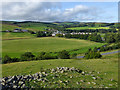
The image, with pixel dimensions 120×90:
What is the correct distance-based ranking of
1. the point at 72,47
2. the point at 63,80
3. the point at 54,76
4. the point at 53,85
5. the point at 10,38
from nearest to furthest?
the point at 53,85 < the point at 63,80 < the point at 54,76 < the point at 72,47 < the point at 10,38

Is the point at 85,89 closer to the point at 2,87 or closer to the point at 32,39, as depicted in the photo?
the point at 2,87

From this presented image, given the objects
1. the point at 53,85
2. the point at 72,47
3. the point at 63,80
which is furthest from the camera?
the point at 72,47

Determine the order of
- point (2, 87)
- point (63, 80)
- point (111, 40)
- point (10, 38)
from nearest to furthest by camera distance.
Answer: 1. point (2, 87)
2. point (63, 80)
3. point (10, 38)
4. point (111, 40)

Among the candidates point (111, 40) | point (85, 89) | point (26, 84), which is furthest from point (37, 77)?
point (111, 40)

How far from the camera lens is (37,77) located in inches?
434

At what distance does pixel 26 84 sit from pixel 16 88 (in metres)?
0.96

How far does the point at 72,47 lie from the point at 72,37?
20.3 m

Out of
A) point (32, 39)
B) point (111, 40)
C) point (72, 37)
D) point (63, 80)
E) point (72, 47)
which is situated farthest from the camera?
point (111, 40)

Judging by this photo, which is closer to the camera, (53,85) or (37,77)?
(53,85)

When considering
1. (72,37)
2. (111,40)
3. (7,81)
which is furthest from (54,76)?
(111,40)

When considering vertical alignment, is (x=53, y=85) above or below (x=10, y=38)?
below

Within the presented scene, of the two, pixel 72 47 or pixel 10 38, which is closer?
pixel 72 47

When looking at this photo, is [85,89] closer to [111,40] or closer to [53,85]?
[53,85]

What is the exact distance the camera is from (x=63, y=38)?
243ft
